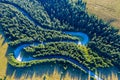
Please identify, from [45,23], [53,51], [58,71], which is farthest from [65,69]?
[45,23]

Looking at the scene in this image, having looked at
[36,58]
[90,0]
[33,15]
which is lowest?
[36,58]

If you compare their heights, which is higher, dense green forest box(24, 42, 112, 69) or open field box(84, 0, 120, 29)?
open field box(84, 0, 120, 29)

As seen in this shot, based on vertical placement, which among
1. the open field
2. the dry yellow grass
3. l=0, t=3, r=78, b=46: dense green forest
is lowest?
the dry yellow grass

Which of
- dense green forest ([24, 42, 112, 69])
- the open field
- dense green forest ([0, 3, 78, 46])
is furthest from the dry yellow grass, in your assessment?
the open field

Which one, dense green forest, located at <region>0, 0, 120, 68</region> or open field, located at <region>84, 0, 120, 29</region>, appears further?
open field, located at <region>84, 0, 120, 29</region>

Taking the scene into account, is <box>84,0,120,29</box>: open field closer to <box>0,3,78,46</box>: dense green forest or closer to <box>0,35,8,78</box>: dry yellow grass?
<box>0,3,78,46</box>: dense green forest

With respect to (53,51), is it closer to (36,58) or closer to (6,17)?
(36,58)
